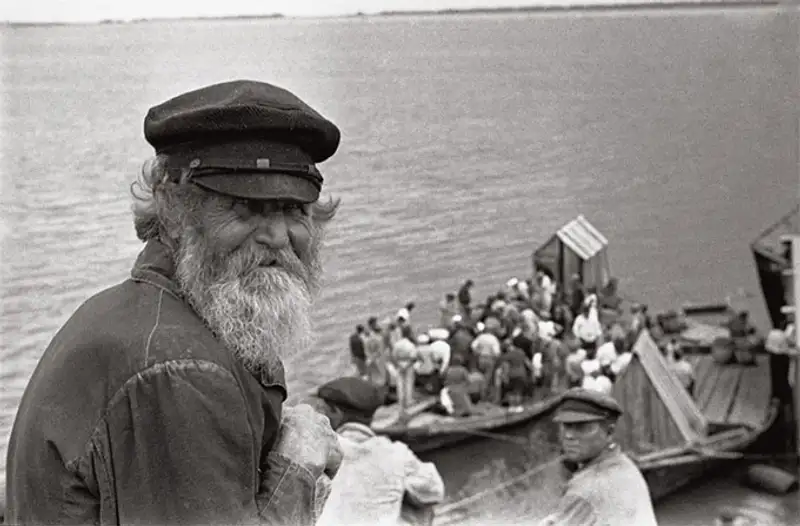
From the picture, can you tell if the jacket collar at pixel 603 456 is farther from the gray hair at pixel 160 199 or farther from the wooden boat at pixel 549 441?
the wooden boat at pixel 549 441

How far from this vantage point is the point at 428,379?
7.90 metres

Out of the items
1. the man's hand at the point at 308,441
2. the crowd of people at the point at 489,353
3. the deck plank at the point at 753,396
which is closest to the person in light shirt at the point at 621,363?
the crowd of people at the point at 489,353

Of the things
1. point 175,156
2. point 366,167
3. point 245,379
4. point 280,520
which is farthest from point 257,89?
point 366,167

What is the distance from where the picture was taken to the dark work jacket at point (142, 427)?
810mm

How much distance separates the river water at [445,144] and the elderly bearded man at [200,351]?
10.1 ft

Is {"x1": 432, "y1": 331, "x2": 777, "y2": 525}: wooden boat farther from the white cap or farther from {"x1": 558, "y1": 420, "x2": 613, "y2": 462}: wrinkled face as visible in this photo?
{"x1": 558, "y1": 420, "x2": 613, "y2": 462}: wrinkled face

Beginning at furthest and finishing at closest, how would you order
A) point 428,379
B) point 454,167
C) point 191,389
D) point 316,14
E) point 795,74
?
point 428,379 → point 454,167 → point 795,74 → point 316,14 → point 191,389

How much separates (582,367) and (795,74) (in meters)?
2.33

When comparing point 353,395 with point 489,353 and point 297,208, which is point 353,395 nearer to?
point 489,353

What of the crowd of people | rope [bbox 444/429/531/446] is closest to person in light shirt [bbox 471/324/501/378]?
the crowd of people

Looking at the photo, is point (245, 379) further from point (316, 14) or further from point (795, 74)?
point (795, 74)

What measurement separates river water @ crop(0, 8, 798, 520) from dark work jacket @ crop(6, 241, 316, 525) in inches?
123

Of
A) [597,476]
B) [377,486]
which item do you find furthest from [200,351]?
[597,476]

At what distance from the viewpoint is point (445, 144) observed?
724cm
